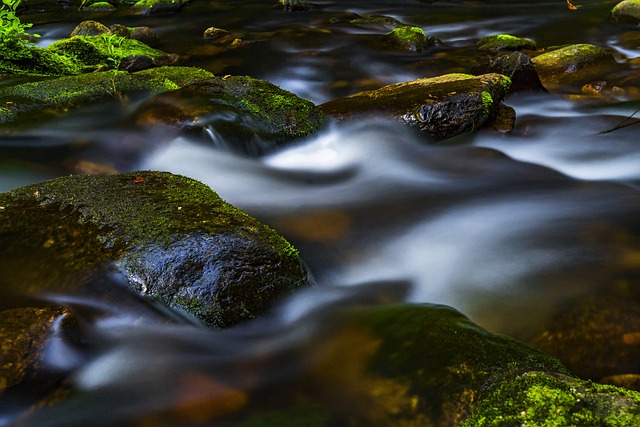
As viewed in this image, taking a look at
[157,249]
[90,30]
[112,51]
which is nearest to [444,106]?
[157,249]

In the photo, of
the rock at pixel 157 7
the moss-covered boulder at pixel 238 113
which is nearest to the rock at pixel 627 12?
the moss-covered boulder at pixel 238 113

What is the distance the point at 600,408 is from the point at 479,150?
176 inches

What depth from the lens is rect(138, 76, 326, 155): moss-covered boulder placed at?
5461mm

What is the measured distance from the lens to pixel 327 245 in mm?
4281

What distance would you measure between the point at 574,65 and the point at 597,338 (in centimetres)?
713

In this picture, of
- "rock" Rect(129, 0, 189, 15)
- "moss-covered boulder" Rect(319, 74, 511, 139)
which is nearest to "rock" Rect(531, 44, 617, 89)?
"moss-covered boulder" Rect(319, 74, 511, 139)

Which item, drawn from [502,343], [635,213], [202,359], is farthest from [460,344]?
[635,213]

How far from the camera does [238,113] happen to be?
559 centimetres

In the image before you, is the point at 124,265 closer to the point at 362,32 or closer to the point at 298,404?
the point at 298,404

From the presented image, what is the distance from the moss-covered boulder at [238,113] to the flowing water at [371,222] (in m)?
0.15

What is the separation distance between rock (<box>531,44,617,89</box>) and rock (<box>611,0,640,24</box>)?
3964 millimetres

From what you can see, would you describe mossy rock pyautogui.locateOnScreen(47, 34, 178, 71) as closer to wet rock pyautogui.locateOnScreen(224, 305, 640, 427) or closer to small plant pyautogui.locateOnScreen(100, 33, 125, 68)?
small plant pyautogui.locateOnScreen(100, 33, 125, 68)

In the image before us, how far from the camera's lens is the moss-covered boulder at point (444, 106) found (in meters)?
6.00

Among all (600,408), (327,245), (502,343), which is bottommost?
(327,245)
